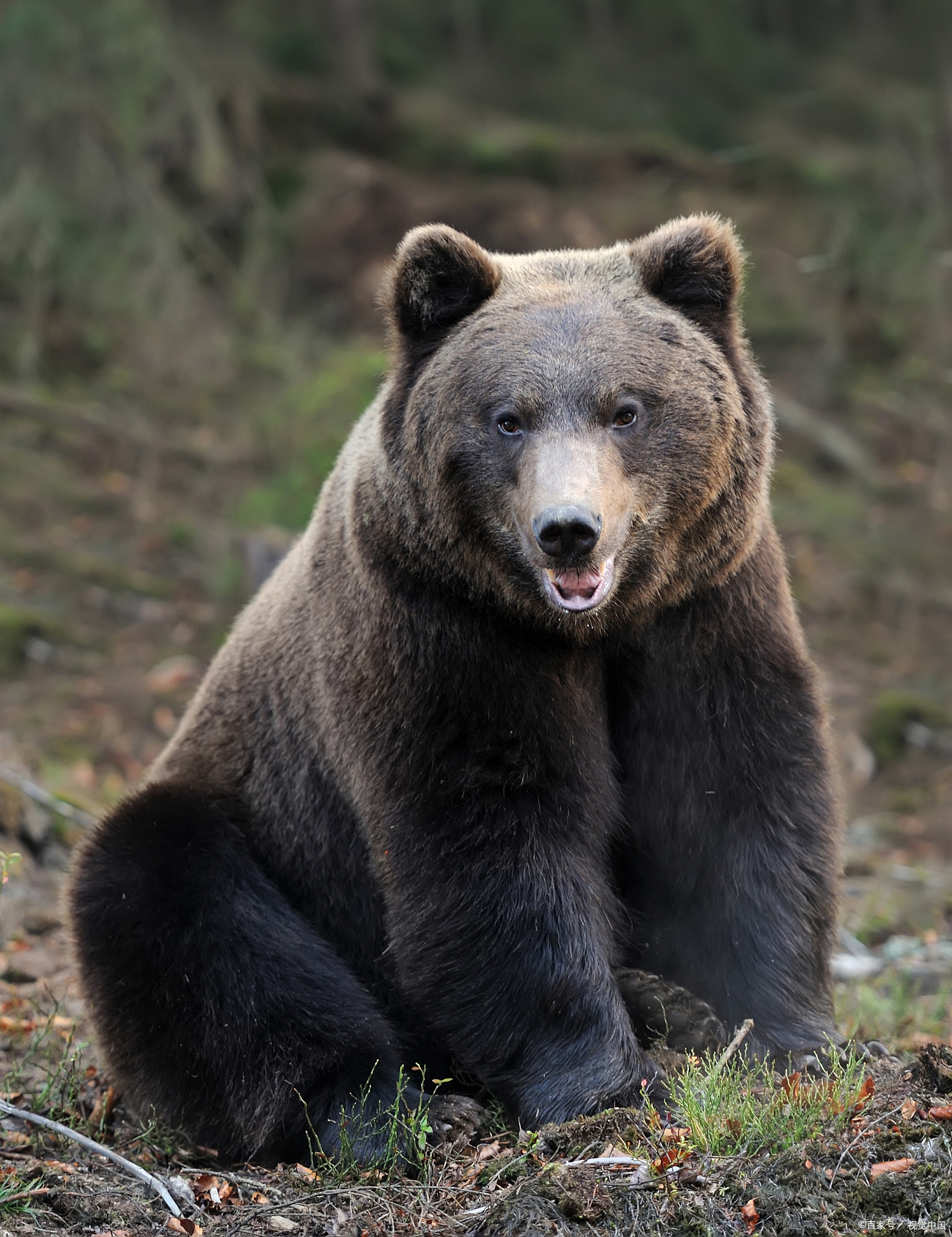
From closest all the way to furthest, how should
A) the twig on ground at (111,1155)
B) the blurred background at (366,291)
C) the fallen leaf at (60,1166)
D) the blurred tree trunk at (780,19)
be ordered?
1. the twig on ground at (111,1155)
2. the fallen leaf at (60,1166)
3. the blurred background at (366,291)
4. the blurred tree trunk at (780,19)

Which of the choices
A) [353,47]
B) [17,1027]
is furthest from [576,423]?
[353,47]

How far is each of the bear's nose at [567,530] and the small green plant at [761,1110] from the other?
165 centimetres

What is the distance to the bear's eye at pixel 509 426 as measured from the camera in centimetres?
482

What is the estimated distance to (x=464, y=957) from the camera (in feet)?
15.8

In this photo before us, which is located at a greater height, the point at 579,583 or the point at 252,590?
the point at 579,583

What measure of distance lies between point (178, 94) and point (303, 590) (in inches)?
488

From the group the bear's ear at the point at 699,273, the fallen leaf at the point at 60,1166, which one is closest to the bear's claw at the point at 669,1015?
the fallen leaf at the point at 60,1166

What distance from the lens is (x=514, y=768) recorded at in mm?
4809

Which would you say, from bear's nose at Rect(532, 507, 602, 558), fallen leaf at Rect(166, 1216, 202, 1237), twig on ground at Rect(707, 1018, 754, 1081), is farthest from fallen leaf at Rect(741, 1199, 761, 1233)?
bear's nose at Rect(532, 507, 602, 558)

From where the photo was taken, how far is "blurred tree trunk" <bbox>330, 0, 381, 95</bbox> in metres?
21.2

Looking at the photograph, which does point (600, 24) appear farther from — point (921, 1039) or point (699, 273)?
point (921, 1039)

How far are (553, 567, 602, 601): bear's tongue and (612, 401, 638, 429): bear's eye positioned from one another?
569mm

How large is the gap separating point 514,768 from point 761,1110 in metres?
1.34

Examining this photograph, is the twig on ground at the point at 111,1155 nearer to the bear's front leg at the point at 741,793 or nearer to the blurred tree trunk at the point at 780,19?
the bear's front leg at the point at 741,793
